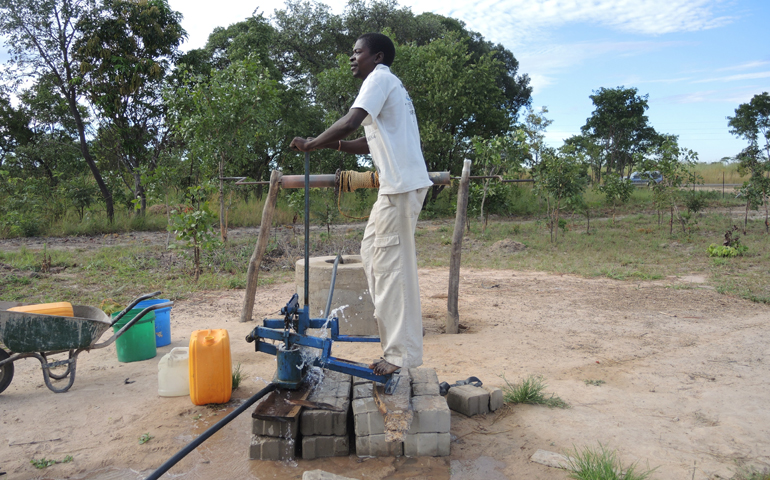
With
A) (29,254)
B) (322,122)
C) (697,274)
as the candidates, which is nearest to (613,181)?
(697,274)

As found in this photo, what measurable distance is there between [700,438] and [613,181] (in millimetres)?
12477

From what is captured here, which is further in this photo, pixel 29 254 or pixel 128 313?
pixel 29 254

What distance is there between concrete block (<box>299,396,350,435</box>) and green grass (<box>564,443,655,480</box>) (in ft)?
3.76

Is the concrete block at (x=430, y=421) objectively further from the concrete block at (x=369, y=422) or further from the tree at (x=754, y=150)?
the tree at (x=754, y=150)

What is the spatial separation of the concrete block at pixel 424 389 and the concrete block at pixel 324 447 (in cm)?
51

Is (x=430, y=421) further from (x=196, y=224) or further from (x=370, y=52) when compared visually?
(x=196, y=224)

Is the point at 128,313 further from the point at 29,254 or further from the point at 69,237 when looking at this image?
the point at 69,237

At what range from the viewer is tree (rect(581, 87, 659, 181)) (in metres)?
24.7

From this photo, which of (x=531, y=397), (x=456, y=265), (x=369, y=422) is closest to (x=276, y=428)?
(x=369, y=422)

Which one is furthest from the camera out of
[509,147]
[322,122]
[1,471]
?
[322,122]

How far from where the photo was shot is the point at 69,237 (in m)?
11.9

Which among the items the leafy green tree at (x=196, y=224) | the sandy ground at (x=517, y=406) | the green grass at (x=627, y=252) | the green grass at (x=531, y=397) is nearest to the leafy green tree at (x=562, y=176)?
the green grass at (x=627, y=252)

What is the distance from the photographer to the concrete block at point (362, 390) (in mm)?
2996

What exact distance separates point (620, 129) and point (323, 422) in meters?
25.8
